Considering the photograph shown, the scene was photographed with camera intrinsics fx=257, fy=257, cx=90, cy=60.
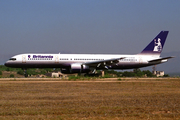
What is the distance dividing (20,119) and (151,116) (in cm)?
477

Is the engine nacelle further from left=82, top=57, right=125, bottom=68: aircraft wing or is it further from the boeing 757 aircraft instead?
left=82, top=57, right=125, bottom=68: aircraft wing

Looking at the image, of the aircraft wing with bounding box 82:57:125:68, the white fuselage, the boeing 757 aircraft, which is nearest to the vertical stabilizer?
the boeing 757 aircraft

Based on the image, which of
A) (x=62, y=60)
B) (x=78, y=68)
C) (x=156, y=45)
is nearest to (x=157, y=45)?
(x=156, y=45)

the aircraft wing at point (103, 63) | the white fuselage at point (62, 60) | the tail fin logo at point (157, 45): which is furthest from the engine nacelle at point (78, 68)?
the tail fin logo at point (157, 45)

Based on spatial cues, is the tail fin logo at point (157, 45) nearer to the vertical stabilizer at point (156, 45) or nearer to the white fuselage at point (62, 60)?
the vertical stabilizer at point (156, 45)

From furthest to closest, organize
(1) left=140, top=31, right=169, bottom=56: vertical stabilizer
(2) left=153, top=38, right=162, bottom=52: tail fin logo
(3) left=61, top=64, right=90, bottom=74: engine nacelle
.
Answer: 1. (2) left=153, top=38, right=162, bottom=52: tail fin logo
2. (1) left=140, top=31, right=169, bottom=56: vertical stabilizer
3. (3) left=61, top=64, right=90, bottom=74: engine nacelle

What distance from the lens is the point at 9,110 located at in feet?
34.8

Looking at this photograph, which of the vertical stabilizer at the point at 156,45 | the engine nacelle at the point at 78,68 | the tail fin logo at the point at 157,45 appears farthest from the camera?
the tail fin logo at the point at 157,45

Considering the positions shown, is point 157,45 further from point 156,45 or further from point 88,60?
point 88,60

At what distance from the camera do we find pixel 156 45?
4428cm

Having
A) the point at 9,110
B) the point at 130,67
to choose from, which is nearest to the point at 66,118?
the point at 9,110

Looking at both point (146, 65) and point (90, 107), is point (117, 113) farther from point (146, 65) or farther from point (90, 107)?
point (146, 65)

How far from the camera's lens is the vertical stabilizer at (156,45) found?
44.1m

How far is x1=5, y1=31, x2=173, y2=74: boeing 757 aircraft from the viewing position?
126 ft
